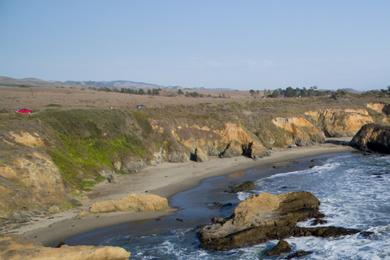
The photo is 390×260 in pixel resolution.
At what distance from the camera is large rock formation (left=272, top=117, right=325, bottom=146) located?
225ft


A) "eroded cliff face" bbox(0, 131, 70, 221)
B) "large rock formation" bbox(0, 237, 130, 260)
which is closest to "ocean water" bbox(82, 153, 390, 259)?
"large rock formation" bbox(0, 237, 130, 260)

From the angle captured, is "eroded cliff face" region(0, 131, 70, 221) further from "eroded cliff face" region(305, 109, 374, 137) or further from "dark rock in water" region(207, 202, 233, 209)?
"eroded cliff face" region(305, 109, 374, 137)

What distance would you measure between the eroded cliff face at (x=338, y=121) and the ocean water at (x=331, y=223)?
33443 millimetres

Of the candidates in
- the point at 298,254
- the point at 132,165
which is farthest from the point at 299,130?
the point at 298,254

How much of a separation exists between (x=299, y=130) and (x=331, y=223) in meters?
44.4

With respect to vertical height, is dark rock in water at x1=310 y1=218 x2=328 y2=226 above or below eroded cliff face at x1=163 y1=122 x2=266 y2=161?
below

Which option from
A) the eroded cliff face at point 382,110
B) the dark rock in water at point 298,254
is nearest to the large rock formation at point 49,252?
the dark rock in water at point 298,254

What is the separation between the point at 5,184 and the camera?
31.2 m

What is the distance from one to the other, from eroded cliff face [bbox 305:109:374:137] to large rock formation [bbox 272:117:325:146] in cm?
479

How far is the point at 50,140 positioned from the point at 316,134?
4108cm

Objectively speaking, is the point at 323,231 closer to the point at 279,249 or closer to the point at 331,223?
the point at 331,223

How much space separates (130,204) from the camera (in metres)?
31.9

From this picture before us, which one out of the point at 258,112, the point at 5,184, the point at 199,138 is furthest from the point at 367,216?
the point at 258,112

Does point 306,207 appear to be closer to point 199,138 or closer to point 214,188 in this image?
point 214,188
